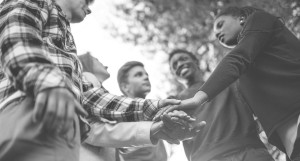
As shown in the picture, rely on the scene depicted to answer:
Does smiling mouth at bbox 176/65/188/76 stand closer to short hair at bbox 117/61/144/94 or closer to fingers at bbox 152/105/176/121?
short hair at bbox 117/61/144/94

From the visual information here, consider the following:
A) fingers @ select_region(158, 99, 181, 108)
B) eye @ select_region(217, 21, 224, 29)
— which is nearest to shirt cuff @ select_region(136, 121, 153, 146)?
fingers @ select_region(158, 99, 181, 108)

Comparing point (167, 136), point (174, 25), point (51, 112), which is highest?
point (174, 25)

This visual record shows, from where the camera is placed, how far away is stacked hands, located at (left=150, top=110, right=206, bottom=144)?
2.77 metres

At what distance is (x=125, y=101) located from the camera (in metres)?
2.74

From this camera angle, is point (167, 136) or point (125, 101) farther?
point (167, 136)

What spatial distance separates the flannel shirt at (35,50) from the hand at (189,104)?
82 cm

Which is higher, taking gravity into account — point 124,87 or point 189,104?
point 124,87

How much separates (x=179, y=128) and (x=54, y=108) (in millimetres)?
1459

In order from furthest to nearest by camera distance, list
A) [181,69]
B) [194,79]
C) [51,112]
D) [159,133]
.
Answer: [181,69] → [194,79] → [159,133] → [51,112]

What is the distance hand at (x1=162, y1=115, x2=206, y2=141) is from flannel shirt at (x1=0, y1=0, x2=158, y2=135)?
0.82 m

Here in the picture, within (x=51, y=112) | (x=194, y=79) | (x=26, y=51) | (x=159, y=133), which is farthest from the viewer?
(x=194, y=79)

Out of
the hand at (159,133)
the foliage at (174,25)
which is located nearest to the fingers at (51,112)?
the hand at (159,133)

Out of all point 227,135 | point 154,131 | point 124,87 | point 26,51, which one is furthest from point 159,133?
point 124,87

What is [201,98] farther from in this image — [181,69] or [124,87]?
[124,87]
